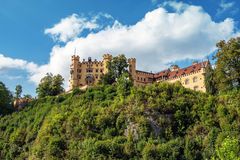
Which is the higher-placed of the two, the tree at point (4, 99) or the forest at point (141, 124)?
the tree at point (4, 99)

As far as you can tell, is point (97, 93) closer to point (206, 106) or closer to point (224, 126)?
point (206, 106)

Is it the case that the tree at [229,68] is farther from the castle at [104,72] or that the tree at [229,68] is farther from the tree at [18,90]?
the tree at [18,90]

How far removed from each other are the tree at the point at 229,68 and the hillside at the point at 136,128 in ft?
11.7

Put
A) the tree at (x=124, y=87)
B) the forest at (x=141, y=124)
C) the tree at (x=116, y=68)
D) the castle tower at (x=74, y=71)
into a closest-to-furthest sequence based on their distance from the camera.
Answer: the forest at (x=141, y=124)
the tree at (x=124, y=87)
the tree at (x=116, y=68)
the castle tower at (x=74, y=71)

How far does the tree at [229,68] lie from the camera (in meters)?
59.7

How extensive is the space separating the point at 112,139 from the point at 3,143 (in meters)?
22.9

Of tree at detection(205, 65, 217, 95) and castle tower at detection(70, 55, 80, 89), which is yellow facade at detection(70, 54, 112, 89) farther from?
tree at detection(205, 65, 217, 95)

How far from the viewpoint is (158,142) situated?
49781 mm

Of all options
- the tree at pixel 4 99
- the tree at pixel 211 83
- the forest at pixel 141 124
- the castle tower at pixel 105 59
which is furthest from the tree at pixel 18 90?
the tree at pixel 211 83

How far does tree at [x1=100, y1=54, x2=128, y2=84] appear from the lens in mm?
81438

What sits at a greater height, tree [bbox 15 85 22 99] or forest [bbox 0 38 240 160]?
tree [bbox 15 85 22 99]

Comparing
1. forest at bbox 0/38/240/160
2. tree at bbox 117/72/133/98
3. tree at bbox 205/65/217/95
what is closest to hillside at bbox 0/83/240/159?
forest at bbox 0/38/240/160

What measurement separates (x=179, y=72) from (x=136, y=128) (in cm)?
4057

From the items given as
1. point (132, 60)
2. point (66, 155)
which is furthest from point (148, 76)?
point (66, 155)
